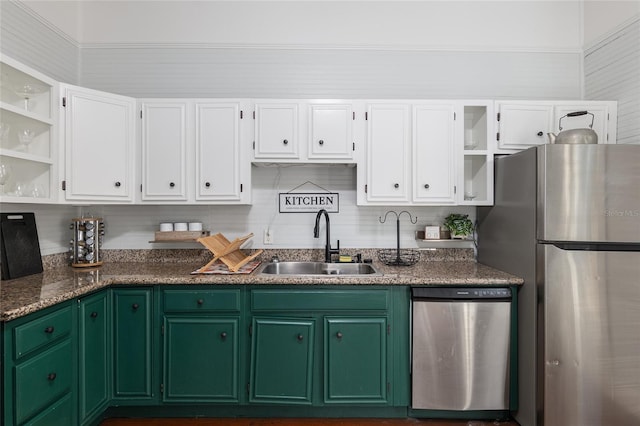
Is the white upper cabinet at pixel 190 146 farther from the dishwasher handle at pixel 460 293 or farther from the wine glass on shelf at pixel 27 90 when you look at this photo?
the dishwasher handle at pixel 460 293

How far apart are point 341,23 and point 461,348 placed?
9.38 feet

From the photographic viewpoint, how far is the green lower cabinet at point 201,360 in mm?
2273

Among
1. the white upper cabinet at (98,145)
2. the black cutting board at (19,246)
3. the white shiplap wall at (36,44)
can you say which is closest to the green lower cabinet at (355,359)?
the white upper cabinet at (98,145)

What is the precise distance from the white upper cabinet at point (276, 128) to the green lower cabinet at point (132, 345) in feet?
4.41

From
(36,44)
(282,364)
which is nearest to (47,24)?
(36,44)

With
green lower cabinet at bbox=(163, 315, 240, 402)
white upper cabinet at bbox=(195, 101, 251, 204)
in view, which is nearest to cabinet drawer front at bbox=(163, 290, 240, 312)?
green lower cabinet at bbox=(163, 315, 240, 402)

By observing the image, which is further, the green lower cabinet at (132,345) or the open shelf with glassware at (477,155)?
the open shelf with glassware at (477,155)

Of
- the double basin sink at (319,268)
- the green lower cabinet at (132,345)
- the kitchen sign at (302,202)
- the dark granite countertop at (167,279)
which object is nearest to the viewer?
the dark granite countertop at (167,279)

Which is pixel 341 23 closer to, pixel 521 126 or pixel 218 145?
pixel 218 145

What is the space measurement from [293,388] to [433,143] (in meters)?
2.09

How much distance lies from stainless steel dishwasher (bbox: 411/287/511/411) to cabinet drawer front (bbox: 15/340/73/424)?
6.93ft

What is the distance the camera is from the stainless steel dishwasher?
2.24 m

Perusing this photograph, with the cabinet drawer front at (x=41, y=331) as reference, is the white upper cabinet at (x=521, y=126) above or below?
above

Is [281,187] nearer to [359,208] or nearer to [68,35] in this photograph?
[359,208]
